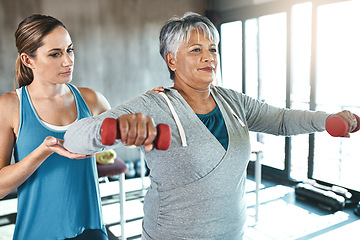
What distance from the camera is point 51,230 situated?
1.16 m

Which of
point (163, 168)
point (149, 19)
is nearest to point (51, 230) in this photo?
point (163, 168)

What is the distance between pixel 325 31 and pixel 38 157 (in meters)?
3.73

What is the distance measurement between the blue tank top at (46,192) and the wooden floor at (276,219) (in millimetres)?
1635

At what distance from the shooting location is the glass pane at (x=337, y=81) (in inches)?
139

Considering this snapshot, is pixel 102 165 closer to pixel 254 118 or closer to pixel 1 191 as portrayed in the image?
pixel 1 191

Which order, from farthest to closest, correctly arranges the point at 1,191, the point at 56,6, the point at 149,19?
the point at 149,19 → the point at 56,6 → the point at 1,191

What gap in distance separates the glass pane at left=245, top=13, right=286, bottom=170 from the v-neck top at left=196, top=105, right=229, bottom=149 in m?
3.17

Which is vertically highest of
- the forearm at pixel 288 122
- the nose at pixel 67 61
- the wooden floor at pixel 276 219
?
the nose at pixel 67 61

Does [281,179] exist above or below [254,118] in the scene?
below

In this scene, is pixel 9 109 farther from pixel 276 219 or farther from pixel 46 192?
pixel 276 219

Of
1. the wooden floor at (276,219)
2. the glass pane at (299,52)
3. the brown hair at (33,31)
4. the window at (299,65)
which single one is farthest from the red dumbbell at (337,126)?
the glass pane at (299,52)

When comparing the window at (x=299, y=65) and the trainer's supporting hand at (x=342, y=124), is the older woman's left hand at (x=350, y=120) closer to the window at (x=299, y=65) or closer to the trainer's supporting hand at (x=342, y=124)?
the trainer's supporting hand at (x=342, y=124)

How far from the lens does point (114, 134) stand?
63 centimetres

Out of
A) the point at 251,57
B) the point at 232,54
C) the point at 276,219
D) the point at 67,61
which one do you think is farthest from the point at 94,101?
the point at 232,54
